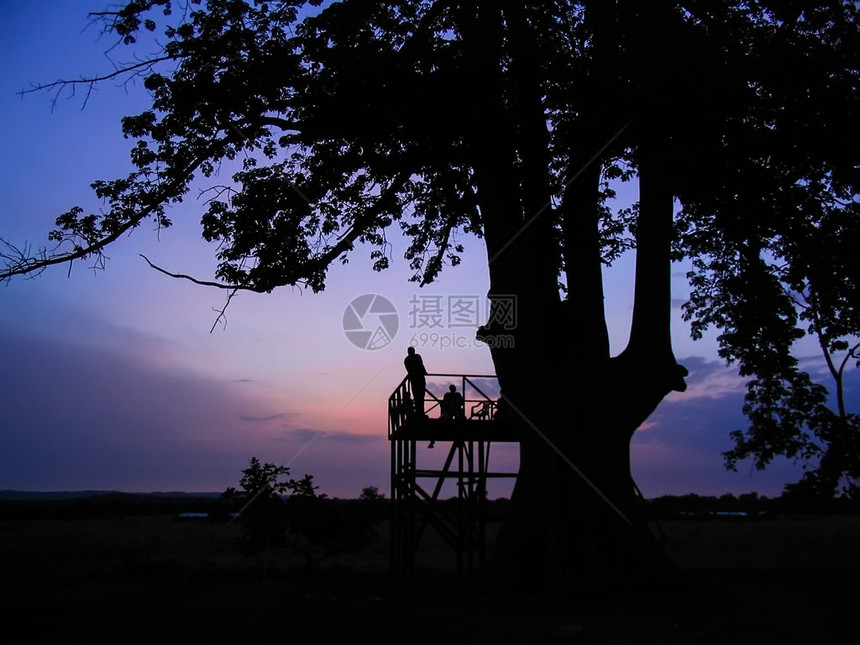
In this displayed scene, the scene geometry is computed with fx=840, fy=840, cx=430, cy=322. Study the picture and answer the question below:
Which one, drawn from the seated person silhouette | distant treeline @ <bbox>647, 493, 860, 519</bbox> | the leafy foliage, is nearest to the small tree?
the leafy foliage

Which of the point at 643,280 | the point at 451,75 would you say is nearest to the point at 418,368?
the point at 643,280

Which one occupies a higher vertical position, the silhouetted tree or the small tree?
the silhouetted tree

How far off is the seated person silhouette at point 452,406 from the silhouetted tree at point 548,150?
8.30 ft

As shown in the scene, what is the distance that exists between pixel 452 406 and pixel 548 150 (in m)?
5.93

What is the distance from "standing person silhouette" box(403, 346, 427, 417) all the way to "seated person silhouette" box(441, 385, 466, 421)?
529 mm

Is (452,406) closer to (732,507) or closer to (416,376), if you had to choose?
(416,376)

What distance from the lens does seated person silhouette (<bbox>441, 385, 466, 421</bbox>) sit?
1864 centimetres

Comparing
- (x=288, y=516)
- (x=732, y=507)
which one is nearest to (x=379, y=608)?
(x=288, y=516)

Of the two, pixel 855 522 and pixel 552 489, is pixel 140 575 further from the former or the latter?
pixel 855 522

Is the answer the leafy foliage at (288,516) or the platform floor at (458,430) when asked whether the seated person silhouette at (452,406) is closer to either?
the platform floor at (458,430)

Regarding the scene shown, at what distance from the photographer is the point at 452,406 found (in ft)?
61.4

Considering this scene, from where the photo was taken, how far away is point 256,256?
16.0 metres

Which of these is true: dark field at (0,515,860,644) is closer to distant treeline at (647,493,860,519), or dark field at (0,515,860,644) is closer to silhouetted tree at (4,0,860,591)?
silhouetted tree at (4,0,860,591)

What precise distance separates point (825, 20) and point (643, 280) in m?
5.72
